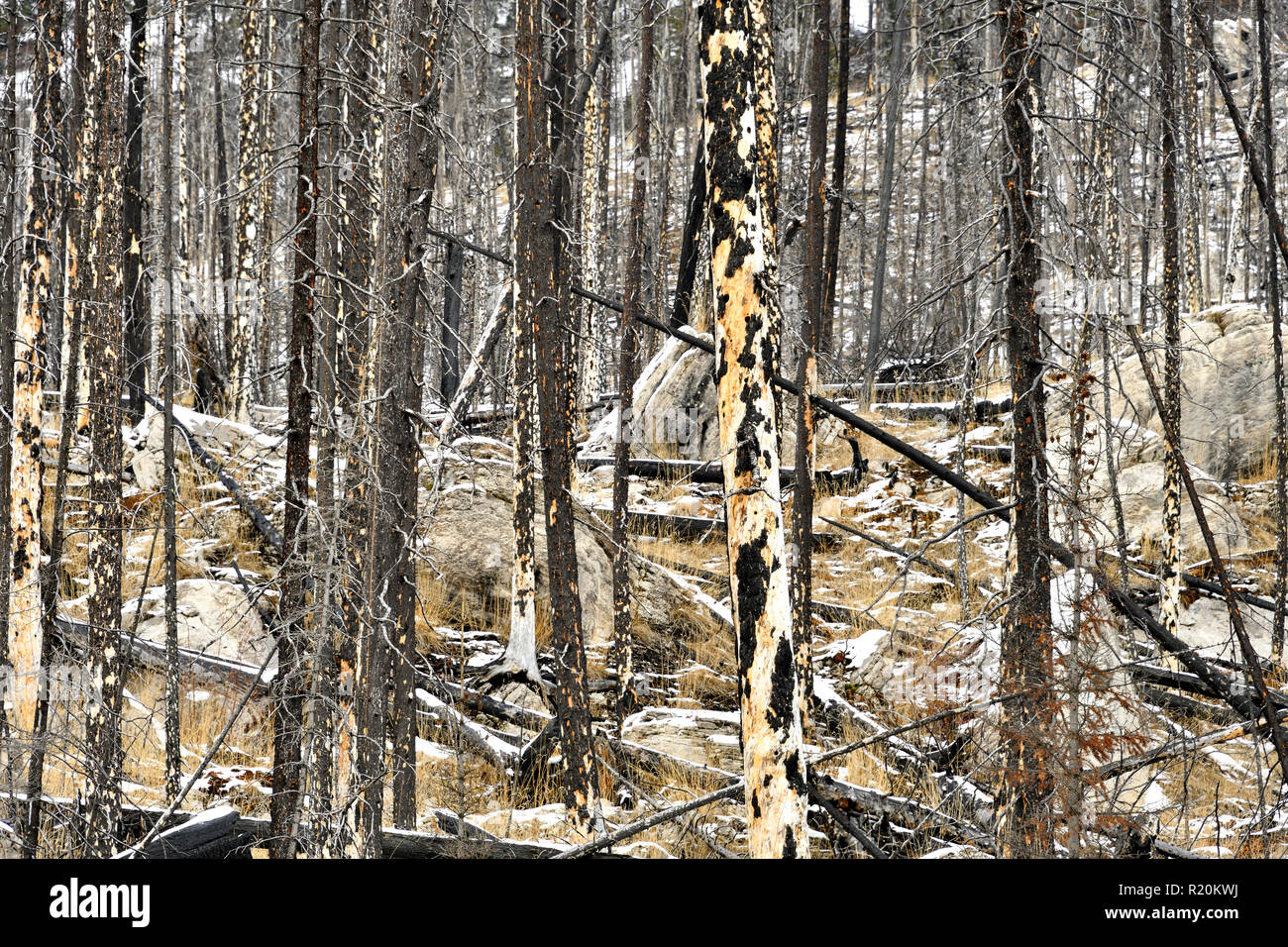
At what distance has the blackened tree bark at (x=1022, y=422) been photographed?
234 inches

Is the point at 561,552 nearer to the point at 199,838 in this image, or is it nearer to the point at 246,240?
the point at 199,838

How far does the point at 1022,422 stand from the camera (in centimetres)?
618

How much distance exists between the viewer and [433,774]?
28.3ft

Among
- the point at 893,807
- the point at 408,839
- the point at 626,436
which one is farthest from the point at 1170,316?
A: the point at 408,839

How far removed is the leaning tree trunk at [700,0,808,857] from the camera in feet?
16.1

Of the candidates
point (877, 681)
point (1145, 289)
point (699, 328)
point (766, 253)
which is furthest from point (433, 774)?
point (699, 328)

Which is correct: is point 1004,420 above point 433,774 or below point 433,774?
above

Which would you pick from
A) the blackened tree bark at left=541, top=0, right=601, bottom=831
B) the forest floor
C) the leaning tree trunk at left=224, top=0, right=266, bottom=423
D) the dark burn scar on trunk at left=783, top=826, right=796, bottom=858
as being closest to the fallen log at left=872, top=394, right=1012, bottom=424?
the forest floor

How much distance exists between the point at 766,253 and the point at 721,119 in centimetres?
76

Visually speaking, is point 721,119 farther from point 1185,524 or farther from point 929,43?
point 1185,524

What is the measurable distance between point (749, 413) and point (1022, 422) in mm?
2298

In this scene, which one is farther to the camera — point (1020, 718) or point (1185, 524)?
point (1185, 524)

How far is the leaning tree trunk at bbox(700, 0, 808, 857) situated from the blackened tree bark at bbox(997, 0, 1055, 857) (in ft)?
6.31

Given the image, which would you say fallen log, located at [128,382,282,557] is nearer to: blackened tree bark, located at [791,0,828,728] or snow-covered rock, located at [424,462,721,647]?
snow-covered rock, located at [424,462,721,647]
